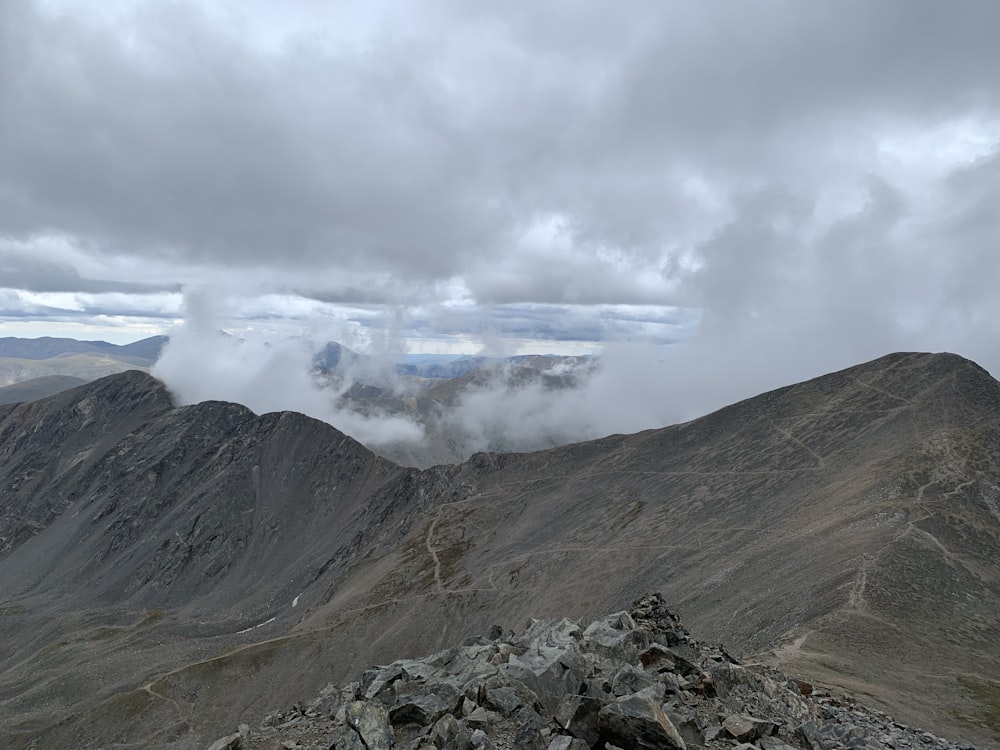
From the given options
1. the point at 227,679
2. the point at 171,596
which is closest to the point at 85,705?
the point at 227,679

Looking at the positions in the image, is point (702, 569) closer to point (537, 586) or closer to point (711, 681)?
point (537, 586)

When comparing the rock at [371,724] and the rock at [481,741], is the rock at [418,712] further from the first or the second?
the rock at [481,741]

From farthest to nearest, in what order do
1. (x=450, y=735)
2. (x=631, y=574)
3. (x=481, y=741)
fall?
(x=631, y=574)
(x=450, y=735)
(x=481, y=741)

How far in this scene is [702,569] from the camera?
79938mm

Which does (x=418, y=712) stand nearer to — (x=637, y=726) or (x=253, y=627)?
(x=637, y=726)

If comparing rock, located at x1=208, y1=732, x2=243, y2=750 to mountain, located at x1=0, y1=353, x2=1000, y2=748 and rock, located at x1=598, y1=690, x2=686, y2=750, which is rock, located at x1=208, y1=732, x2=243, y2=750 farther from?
mountain, located at x1=0, y1=353, x2=1000, y2=748

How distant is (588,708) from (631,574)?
77013 mm

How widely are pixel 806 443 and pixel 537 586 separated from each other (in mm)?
54212

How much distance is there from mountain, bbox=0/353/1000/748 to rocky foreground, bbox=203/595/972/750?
818cm

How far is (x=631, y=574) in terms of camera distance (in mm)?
92438

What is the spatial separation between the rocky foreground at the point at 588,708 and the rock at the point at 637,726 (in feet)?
0.09

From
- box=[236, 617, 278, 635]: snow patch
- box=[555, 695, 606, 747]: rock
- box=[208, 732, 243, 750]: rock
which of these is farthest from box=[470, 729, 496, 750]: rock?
box=[236, 617, 278, 635]: snow patch

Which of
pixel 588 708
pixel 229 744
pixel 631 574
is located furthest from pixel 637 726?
pixel 631 574

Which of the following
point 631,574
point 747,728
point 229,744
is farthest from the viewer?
point 631,574
